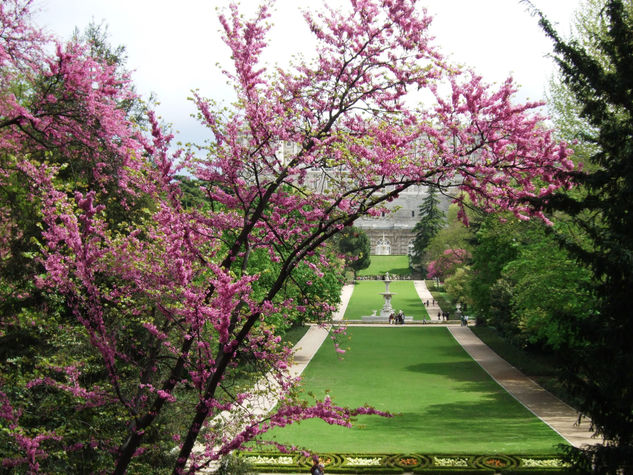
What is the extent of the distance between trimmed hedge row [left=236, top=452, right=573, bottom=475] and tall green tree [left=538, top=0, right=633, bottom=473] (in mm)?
7356

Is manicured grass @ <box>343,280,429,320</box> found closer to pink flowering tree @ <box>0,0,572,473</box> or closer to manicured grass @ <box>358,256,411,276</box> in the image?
manicured grass @ <box>358,256,411,276</box>

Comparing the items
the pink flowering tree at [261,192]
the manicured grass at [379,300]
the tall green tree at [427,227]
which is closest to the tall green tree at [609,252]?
the pink flowering tree at [261,192]

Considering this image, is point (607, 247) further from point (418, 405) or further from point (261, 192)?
point (418, 405)

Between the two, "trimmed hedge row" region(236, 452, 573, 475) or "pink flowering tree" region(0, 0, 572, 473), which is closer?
"pink flowering tree" region(0, 0, 572, 473)

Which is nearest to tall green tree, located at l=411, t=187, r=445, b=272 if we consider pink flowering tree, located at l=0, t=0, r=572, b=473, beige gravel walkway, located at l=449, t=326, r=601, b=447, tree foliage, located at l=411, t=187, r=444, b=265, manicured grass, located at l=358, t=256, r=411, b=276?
tree foliage, located at l=411, t=187, r=444, b=265

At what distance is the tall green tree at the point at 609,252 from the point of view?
8758 mm

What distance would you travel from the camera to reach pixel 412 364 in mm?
34406

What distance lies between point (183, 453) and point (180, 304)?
1417mm

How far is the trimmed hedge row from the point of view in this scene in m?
16.2

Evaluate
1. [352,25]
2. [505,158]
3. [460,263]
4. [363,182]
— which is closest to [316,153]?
[363,182]

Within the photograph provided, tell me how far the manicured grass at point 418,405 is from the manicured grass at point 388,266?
2068 inches

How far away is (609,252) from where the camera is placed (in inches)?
347

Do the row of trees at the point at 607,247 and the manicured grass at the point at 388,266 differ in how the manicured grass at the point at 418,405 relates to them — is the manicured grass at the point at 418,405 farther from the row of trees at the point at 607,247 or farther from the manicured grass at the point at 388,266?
the manicured grass at the point at 388,266

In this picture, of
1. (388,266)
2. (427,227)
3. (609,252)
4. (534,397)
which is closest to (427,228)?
(427,227)
